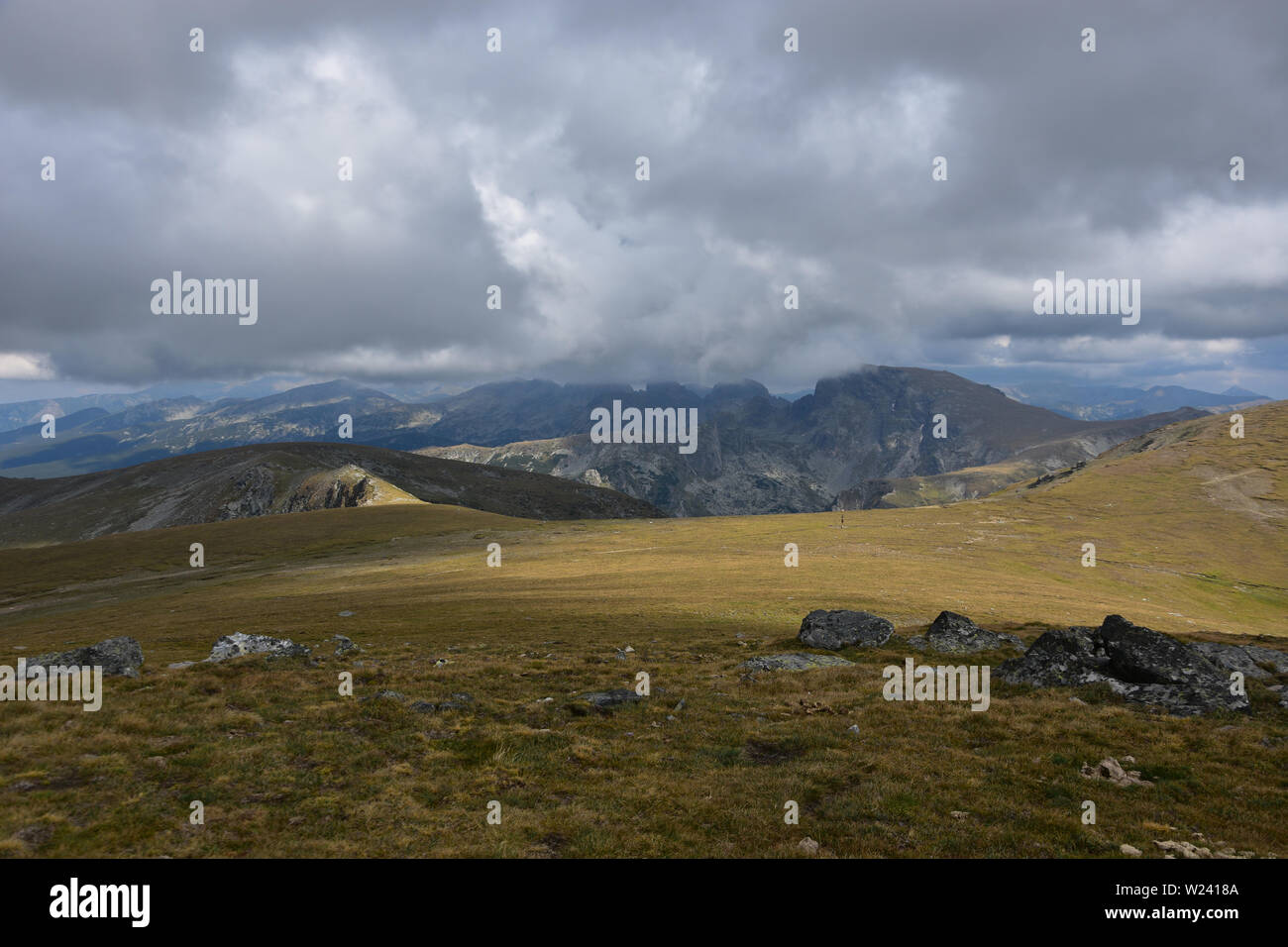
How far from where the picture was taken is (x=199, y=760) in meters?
19.0

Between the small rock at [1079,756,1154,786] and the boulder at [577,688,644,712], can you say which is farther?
the boulder at [577,688,644,712]

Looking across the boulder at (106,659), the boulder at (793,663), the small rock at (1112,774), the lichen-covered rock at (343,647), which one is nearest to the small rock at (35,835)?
the boulder at (106,659)

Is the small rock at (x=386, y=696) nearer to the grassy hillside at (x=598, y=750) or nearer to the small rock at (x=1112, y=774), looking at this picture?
the grassy hillside at (x=598, y=750)

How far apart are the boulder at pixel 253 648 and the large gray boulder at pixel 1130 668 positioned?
39.6 meters

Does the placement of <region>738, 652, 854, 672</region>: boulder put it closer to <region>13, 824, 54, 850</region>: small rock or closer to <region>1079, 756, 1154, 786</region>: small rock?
<region>1079, 756, 1154, 786</region>: small rock

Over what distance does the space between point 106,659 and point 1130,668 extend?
4899 centimetres

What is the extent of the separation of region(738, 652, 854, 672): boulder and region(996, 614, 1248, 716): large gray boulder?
8452 mm

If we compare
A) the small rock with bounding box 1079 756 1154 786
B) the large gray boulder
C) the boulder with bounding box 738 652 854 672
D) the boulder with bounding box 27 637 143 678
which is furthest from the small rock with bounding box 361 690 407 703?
the large gray boulder

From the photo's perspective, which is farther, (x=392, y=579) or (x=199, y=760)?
(x=392, y=579)

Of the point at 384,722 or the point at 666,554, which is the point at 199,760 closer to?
the point at 384,722

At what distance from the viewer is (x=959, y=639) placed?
1471 inches

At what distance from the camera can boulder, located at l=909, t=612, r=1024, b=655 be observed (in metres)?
36.9
